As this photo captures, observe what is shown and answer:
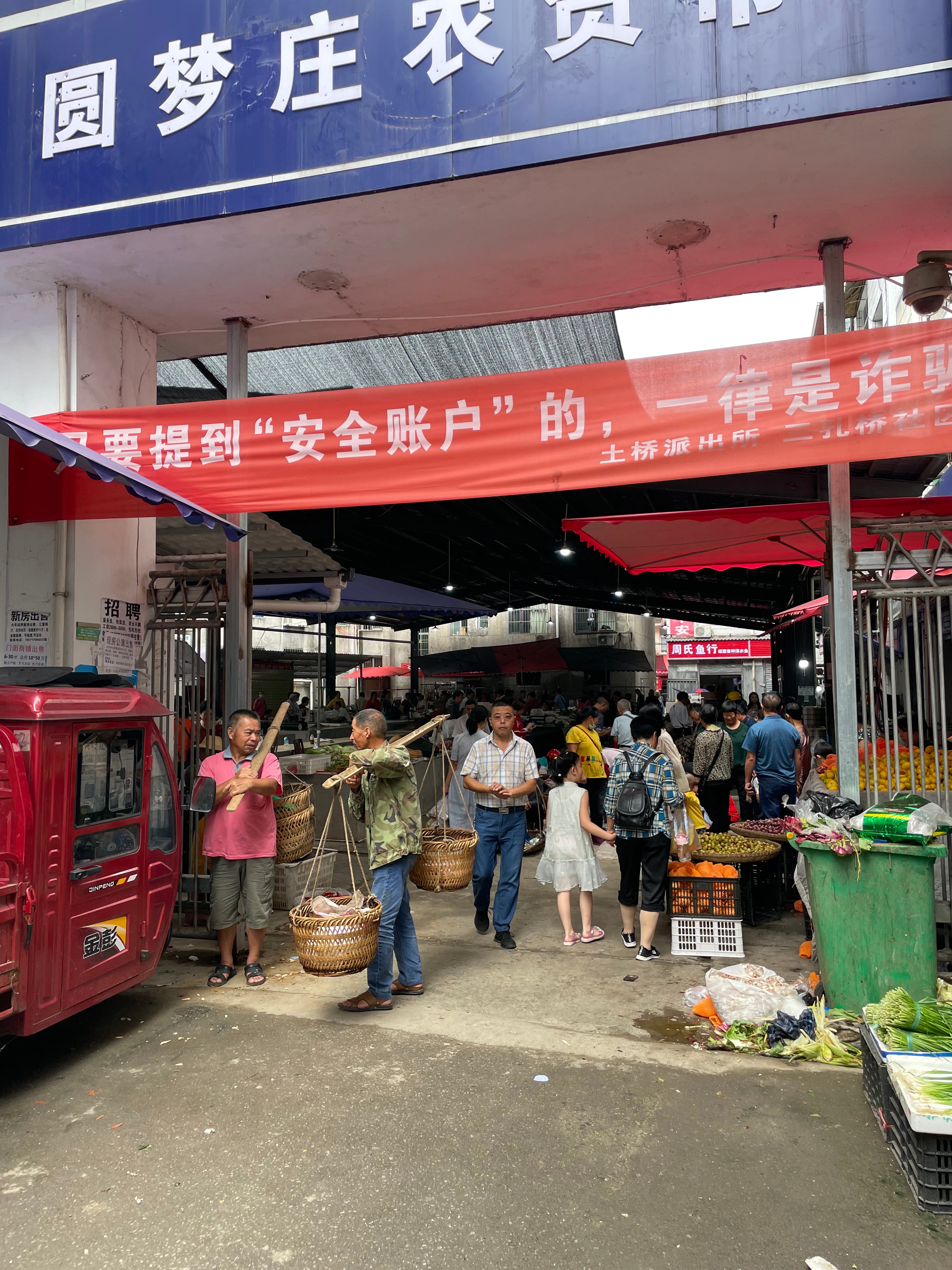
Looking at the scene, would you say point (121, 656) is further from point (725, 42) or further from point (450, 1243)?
point (725, 42)

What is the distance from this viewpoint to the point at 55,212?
5348 millimetres

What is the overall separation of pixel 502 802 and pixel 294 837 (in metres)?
1.49

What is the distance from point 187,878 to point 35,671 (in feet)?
8.92

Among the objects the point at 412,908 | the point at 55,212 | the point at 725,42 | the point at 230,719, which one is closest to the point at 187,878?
the point at 230,719

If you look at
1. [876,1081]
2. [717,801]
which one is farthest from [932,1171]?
[717,801]

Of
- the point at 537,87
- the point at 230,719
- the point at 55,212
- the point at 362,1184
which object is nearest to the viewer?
the point at 362,1184

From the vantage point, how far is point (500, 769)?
5.93m

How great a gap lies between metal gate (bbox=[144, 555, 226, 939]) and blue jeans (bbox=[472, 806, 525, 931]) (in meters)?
2.13

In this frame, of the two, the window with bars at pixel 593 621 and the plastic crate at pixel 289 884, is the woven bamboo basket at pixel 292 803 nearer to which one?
the plastic crate at pixel 289 884

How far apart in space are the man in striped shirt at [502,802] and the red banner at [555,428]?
1894 millimetres

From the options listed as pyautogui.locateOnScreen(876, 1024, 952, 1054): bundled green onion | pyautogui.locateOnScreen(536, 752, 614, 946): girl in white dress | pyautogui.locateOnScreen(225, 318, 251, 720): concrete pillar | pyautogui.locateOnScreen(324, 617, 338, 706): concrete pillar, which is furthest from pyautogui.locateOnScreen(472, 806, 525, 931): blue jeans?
pyautogui.locateOnScreen(324, 617, 338, 706): concrete pillar

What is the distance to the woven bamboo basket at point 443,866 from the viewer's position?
5.16m

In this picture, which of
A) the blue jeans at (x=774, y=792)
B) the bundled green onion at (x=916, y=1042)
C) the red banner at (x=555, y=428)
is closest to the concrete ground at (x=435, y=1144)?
the bundled green onion at (x=916, y=1042)

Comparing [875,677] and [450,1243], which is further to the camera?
[875,677]
